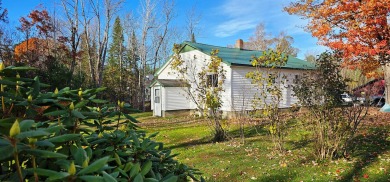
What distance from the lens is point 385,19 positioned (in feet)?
36.1

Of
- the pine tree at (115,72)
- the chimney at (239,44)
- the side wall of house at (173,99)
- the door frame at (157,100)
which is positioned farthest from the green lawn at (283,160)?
the pine tree at (115,72)

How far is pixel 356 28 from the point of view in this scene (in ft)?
36.9

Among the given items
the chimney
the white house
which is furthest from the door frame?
the chimney

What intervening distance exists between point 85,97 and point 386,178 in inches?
211

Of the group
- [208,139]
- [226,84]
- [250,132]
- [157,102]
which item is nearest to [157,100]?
[157,102]

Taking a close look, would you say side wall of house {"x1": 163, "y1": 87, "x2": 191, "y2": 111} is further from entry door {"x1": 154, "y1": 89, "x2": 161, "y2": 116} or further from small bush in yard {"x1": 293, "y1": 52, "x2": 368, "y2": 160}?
small bush in yard {"x1": 293, "y1": 52, "x2": 368, "y2": 160}

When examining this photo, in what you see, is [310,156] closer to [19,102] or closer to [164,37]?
[19,102]

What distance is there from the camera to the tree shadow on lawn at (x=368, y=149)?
496cm

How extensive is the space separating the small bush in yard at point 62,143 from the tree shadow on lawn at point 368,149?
4.72 metres

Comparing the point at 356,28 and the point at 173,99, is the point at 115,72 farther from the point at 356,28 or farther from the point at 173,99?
the point at 356,28

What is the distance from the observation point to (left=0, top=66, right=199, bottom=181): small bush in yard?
713mm

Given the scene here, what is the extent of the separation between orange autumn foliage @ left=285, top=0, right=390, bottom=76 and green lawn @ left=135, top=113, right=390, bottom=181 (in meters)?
3.87

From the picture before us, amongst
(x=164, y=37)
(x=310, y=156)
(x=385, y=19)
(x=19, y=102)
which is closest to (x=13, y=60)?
(x=164, y=37)

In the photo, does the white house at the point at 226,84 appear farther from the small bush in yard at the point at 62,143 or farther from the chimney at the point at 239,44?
the small bush in yard at the point at 62,143
